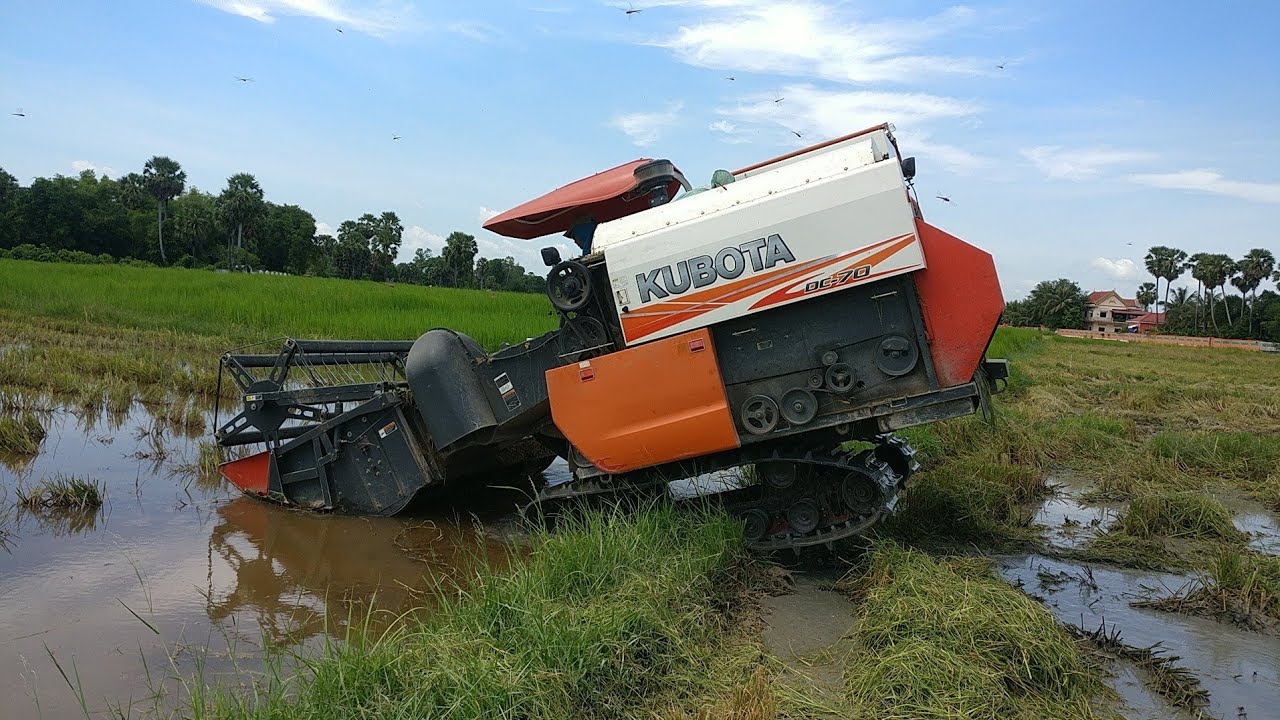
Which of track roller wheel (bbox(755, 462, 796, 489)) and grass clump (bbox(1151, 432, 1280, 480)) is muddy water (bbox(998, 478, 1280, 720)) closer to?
track roller wheel (bbox(755, 462, 796, 489))

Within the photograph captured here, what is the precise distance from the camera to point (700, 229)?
526 cm

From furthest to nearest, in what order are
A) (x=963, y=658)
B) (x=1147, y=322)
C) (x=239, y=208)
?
(x=1147, y=322), (x=239, y=208), (x=963, y=658)

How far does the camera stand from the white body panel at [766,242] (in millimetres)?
4949

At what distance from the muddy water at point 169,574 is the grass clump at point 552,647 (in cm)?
51

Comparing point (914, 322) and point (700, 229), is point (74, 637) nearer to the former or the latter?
point (700, 229)

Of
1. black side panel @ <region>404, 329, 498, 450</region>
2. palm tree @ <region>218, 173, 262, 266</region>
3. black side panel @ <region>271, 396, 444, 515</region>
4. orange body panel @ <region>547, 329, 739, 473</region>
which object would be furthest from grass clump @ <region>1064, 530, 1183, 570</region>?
palm tree @ <region>218, 173, 262, 266</region>

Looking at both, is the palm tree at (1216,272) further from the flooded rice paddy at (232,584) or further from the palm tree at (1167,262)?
the flooded rice paddy at (232,584)

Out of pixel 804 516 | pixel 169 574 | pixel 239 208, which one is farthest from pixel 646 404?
pixel 239 208

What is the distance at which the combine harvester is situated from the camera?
5.00m

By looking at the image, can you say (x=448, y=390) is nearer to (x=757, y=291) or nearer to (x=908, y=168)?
(x=757, y=291)

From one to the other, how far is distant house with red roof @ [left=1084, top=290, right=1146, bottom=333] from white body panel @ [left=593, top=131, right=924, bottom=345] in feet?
274

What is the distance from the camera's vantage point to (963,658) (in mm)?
3732

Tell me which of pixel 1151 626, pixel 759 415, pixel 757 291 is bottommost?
pixel 1151 626

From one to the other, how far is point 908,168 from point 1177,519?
12.0 ft
